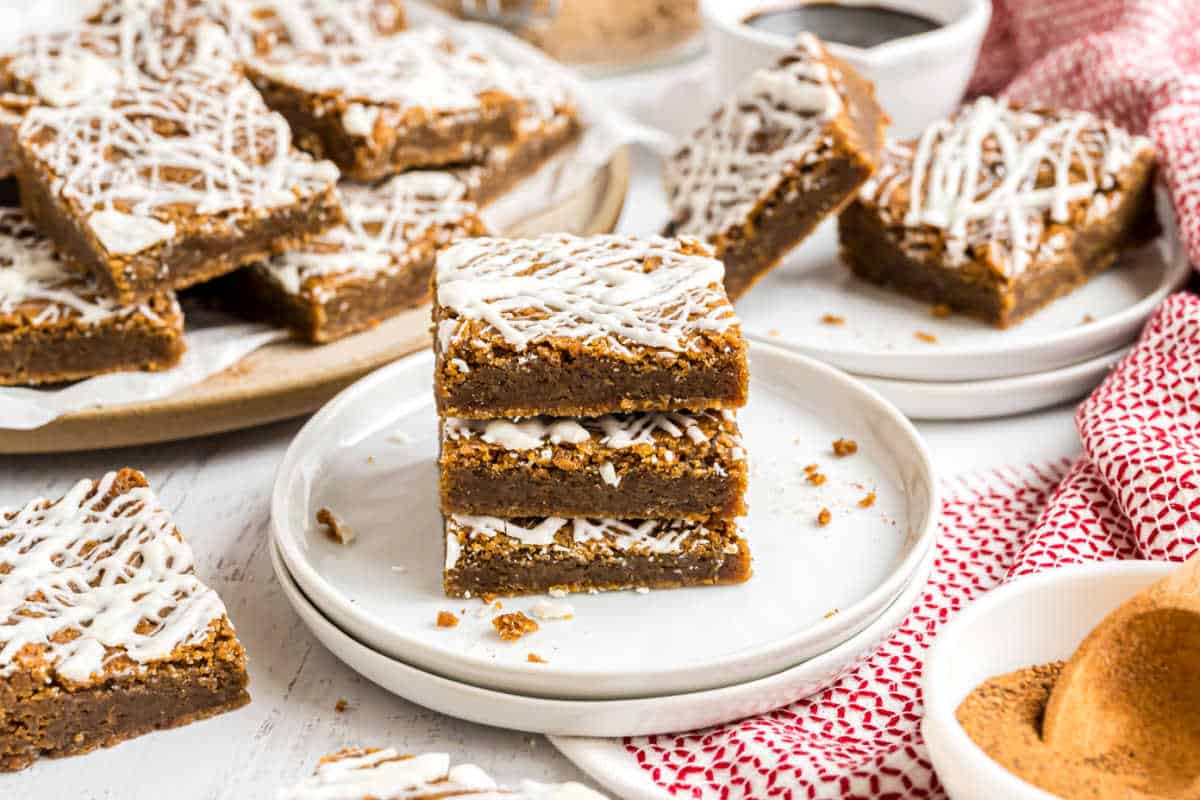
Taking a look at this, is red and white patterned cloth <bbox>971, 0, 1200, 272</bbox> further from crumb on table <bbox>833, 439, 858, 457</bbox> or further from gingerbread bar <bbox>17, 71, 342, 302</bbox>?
gingerbread bar <bbox>17, 71, 342, 302</bbox>

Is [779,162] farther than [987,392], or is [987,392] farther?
[779,162]

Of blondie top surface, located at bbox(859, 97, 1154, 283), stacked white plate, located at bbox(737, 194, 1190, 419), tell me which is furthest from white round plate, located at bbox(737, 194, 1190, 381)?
blondie top surface, located at bbox(859, 97, 1154, 283)

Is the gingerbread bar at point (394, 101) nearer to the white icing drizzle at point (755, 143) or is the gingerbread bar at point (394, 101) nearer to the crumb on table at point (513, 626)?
the white icing drizzle at point (755, 143)

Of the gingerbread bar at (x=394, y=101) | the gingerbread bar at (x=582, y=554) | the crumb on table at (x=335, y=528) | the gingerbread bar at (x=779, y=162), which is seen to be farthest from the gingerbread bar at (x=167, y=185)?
the gingerbread bar at (x=582, y=554)

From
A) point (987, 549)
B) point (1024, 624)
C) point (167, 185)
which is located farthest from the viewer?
point (167, 185)

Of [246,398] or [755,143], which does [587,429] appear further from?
[755,143]

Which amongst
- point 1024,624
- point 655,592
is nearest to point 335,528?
point 655,592

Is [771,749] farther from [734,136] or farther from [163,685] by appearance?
[734,136]

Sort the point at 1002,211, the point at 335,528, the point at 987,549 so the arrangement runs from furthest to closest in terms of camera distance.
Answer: the point at 1002,211 < the point at 987,549 < the point at 335,528
